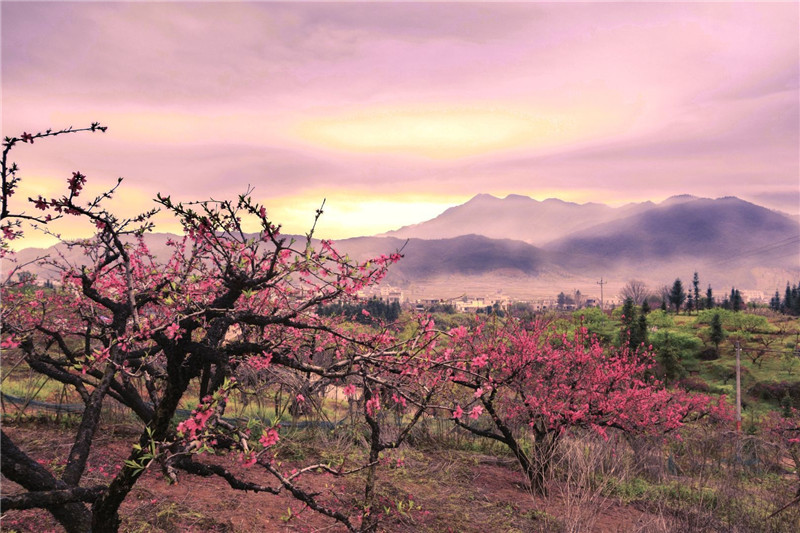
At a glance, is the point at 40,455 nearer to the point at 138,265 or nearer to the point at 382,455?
the point at 138,265

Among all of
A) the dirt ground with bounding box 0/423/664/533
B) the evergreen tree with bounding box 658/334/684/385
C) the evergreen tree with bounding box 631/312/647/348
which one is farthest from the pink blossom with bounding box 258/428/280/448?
the evergreen tree with bounding box 658/334/684/385

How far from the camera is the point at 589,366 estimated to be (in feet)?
49.7

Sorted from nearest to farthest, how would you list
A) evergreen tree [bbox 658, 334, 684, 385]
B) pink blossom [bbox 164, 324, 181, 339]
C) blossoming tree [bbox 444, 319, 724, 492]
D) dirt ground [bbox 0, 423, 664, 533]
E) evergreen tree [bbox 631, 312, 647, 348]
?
pink blossom [bbox 164, 324, 181, 339]
dirt ground [bbox 0, 423, 664, 533]
blossoming tree [bbox 444, 319, 724, 492]
evergreen tree [bbox 658, 334, 684, 385]
evergreen tree [bbox 631, 312, 647, 348]

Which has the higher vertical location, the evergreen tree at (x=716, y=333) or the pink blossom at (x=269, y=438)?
the pink blossom at (x=269, y=438)

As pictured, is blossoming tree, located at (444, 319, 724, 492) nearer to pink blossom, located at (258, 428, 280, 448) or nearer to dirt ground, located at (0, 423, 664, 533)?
dirt ground, located at (0, 423, 664, 533)

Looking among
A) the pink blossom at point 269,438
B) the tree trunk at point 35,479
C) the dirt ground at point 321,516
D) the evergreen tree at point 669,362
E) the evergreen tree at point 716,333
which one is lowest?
the evergreen tree at point 669,362

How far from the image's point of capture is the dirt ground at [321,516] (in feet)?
23.8

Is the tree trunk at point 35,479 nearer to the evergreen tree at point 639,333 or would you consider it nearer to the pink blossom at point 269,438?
the pink blossom at point 269,438

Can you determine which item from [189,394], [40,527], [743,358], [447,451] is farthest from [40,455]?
[743,358]

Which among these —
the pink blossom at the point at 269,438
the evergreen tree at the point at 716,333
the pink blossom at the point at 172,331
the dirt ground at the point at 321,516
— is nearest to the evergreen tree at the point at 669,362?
the evergreen tree at the point at 716,333

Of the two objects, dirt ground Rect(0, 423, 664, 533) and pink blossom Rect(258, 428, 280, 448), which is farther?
dirt ground Rect(0, 423, 664, 533)

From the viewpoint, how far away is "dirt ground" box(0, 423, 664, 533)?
725 centimetres

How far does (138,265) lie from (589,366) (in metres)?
12.5

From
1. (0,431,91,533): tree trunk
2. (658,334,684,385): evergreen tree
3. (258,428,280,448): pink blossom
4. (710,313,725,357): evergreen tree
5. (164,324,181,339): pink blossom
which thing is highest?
(164,324,181,339): pink blossom
